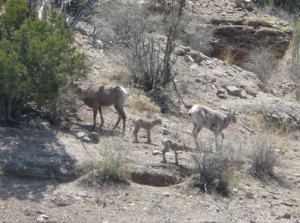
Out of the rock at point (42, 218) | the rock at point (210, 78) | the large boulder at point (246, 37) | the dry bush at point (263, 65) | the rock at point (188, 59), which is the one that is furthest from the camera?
the large boulder at point (246, 37)

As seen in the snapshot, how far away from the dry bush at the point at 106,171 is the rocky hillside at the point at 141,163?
0.02 m

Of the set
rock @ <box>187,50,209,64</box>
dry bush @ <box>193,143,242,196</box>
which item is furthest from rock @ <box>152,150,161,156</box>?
rock @ <box>187,50,209,64</box>

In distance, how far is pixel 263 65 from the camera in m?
23.9

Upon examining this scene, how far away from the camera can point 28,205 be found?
11.8 meters

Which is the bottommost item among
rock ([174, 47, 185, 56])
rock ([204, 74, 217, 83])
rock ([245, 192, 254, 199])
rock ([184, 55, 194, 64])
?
rock ([245, 192, 254, 199])

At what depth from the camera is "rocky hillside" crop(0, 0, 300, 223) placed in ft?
40.1

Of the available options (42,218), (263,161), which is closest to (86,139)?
(42,218)

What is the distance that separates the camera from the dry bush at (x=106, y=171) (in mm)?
12812

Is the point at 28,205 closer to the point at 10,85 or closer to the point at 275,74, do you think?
the point at 10,85

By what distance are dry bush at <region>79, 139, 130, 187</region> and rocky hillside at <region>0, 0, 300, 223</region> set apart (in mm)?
17

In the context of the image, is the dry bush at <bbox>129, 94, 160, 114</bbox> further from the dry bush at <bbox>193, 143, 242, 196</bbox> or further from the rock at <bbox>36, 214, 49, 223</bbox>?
the rock at <bbox>36, 214, 49, 223</bbox>

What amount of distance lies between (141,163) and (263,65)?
11.2 m

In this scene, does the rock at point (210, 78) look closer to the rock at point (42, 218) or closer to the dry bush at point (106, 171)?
the dry bush at point (106, 171)

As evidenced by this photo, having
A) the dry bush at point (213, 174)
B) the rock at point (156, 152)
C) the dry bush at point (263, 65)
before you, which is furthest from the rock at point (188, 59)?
the dry bush at point (213, 174)
